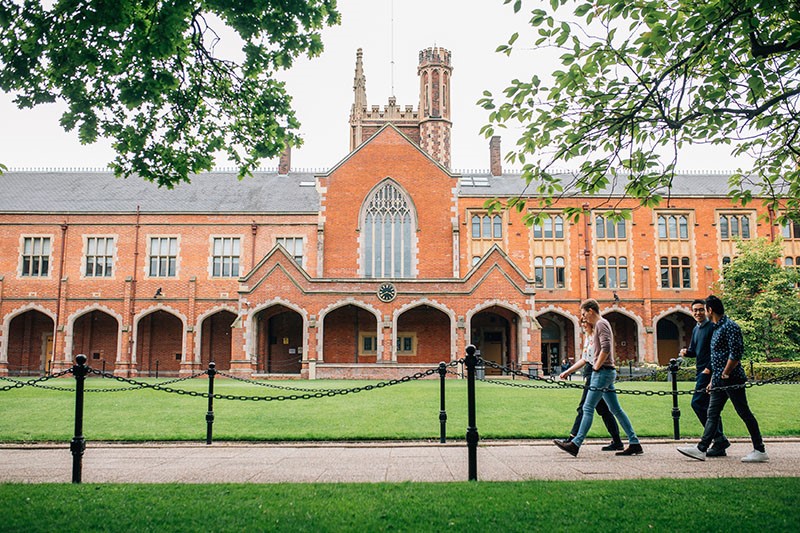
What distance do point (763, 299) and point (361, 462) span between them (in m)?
29.1

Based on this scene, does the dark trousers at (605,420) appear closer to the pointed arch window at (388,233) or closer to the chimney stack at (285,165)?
the pointed arch window at (388,233)

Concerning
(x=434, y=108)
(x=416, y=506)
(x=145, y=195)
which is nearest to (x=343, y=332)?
(x=145, y=195)

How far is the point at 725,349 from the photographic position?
7316 millimetres

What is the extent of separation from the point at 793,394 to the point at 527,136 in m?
11.6

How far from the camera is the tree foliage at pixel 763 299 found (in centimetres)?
2995

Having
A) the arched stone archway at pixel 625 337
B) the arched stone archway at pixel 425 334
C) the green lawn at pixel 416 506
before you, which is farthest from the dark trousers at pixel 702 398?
the arched stone archway at pixel 625 337

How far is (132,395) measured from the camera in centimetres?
1551

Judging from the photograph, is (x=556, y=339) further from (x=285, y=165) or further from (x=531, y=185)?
(x=285, y=165)

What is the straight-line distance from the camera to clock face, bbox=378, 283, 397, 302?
27375mm

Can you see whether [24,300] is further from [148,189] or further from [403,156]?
[403,156]

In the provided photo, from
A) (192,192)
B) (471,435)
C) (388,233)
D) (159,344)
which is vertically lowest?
(471,435)

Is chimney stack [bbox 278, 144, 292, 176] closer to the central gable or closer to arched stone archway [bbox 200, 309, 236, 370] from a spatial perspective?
the central gable

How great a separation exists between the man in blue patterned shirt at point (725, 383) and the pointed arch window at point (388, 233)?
2587cm

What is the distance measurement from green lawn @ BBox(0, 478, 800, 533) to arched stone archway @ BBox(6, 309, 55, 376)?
108ft
